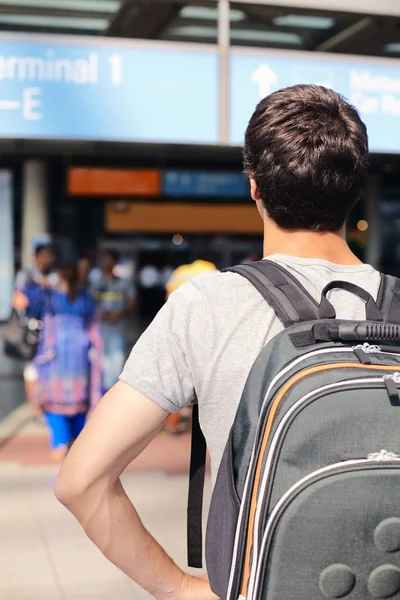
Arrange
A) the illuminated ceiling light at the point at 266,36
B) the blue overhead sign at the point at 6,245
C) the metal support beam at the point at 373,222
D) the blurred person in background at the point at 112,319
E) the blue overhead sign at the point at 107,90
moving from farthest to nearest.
Result: the metal support beam at the point at 373,222 → the blue overhead sign at the point at 6,245 → the blurred person in background at the point at 112,319 → the illuminated ceiling light at the point at 266,36 → the blue overhead sign at the point at 107,90

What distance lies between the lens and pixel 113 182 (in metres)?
13.1

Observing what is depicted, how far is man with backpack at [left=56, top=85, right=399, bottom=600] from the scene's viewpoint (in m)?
1.25

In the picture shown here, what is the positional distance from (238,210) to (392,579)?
13771mm

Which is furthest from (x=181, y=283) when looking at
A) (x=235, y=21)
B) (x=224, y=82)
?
(x=224, y=82)

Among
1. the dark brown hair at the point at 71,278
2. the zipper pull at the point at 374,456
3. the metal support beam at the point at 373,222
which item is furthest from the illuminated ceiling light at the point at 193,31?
the metal support beam at the point at 373,222

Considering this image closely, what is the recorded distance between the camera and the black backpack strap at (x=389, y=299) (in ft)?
4.51

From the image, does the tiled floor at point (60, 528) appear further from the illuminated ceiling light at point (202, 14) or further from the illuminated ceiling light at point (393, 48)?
the illuminated ceiling light at point (202, 14)

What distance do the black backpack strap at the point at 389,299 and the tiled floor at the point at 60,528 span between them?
3.25 m

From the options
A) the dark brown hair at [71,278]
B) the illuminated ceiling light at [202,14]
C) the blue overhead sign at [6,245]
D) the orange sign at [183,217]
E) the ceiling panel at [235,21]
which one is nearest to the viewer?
the ceiling panel at [235,21]

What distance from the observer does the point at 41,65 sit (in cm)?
515

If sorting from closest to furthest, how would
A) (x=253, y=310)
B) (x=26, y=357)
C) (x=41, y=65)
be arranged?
(x=253, y=310) < (x=41, y=65) < (x=26, y=357)

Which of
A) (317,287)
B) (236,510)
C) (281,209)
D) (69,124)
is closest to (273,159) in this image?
(281,209)

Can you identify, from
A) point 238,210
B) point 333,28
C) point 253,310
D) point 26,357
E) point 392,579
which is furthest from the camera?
point 238,210

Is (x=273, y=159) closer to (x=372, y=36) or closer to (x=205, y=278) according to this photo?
(x=205, y=278)
